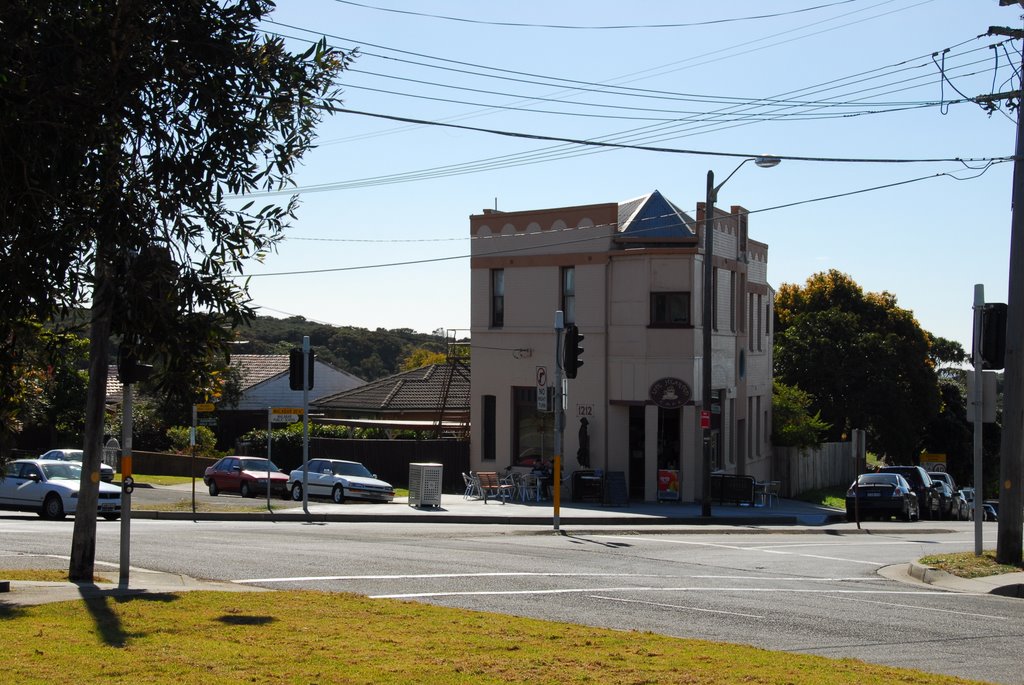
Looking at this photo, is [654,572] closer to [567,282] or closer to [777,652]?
[777,652]

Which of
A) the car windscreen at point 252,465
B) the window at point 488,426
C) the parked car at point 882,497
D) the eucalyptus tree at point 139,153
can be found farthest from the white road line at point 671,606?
the car windscreen at point 252,465

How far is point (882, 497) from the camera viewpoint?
33.0 metres

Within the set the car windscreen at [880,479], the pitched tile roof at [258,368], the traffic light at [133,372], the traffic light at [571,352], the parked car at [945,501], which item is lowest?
the parked car at [945,501]

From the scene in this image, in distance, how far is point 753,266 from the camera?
41.8 meters

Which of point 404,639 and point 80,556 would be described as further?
point 80,556

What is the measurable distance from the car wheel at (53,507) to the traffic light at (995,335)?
2046 cm

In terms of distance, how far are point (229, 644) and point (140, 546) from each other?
31.6 feet

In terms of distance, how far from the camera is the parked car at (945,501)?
1457 inches

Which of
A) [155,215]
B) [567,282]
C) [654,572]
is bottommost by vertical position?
[654,572]

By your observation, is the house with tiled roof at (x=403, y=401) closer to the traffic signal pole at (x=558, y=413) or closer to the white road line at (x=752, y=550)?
the traffic signal pole at (x=558, y=413)

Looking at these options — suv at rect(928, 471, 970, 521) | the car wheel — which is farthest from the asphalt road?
suv at rect(928, 471, 970, 521)

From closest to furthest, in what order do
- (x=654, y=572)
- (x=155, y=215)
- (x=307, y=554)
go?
1. (x=155, y=215)
2. (x=654, y=572)
3. (x=307, y=554)

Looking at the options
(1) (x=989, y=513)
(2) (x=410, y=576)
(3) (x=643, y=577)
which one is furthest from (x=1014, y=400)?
(1) (x=989, y=513)

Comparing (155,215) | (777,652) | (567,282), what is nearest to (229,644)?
(155,215)
